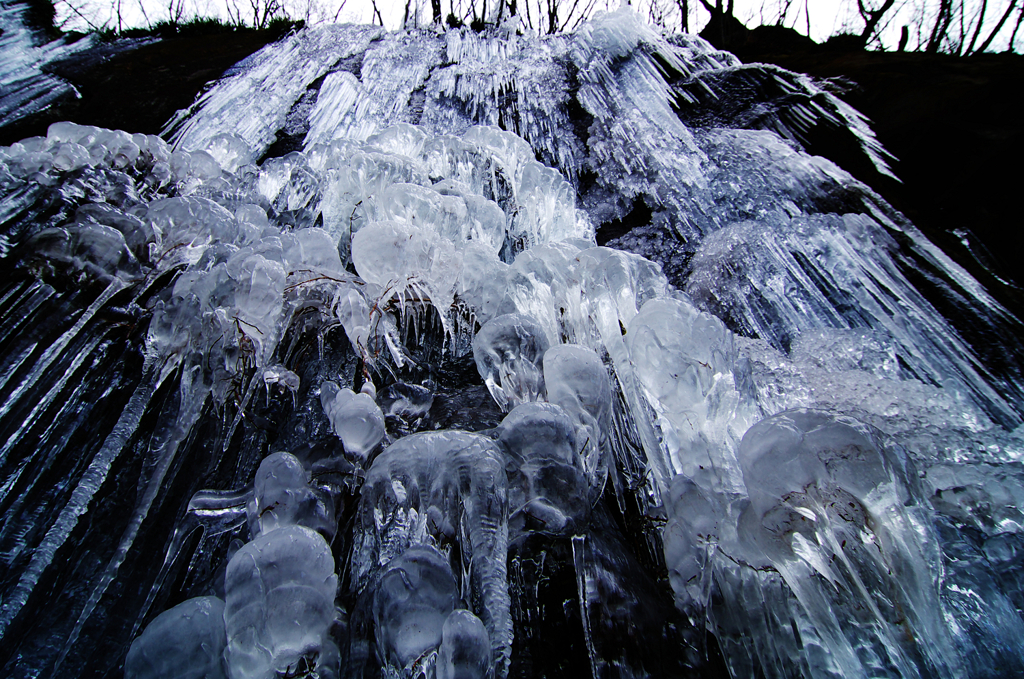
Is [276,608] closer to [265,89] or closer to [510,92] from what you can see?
[510,92]

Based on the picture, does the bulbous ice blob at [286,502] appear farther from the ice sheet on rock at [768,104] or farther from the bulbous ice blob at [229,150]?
the ice sheet on rock at [768,104]

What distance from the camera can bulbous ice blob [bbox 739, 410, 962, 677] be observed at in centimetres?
112

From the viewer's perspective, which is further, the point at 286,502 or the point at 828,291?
the point at 828,291

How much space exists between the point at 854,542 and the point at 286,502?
1.55 m

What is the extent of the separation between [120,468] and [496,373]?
1418 mm

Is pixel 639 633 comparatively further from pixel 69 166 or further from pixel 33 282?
pixel 69 166

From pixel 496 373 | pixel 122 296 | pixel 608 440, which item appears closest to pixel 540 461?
pixel 608 440

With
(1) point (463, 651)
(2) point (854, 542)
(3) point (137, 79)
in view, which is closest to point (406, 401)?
(1) point (463, 651)

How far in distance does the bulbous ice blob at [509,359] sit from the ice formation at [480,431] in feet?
0.05

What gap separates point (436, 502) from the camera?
1.42m

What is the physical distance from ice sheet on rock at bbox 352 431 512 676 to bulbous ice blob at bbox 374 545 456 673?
0.18m

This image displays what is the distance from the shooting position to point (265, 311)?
7.10ft

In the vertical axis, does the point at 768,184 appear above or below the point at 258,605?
above

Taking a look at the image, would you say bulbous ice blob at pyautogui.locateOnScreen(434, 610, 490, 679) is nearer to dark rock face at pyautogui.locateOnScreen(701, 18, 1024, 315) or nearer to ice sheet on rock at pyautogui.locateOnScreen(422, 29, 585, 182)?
dark rock face at pyautogui.locateOnScreen(701, 18, 1024, 315)
